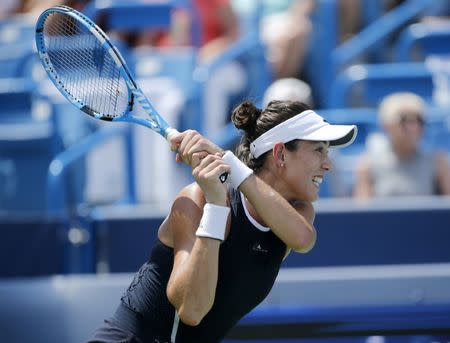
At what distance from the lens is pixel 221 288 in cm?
303

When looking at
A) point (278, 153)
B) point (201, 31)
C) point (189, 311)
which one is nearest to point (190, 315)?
point (189, 311)

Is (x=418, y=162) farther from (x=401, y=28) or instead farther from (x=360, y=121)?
(x=401, y=28)

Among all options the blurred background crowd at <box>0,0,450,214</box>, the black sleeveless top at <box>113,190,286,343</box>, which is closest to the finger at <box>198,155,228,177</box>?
the black sleeveless top at <box>113,190,286,343</box>

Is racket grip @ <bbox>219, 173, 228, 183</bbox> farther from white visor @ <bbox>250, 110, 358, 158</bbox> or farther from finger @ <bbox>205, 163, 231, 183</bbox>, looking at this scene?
white visor @ <bbox>250, 110, 358, 158</bbox>

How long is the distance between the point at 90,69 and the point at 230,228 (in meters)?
1.02

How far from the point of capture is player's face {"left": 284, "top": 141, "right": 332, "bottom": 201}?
314 centimetres

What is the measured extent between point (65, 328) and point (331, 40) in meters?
2.96

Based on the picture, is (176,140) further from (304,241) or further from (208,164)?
(304,241)

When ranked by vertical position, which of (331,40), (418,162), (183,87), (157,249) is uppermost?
(331,40)

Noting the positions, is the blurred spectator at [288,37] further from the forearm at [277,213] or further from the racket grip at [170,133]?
the forearm at [277,213]

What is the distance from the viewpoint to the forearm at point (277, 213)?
9.72 feet

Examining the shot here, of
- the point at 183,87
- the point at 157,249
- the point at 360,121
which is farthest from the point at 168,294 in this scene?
the point at 183,87

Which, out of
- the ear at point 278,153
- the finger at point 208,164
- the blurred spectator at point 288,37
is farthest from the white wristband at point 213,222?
the blurred spectator at point 288,37

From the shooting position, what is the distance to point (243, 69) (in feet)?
21.6
